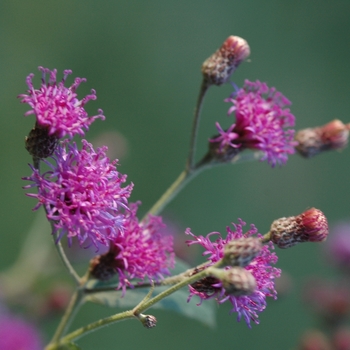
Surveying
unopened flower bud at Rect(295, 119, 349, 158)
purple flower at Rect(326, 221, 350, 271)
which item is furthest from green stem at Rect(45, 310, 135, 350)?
purple flower at Rect(326, 221, 350, 271)

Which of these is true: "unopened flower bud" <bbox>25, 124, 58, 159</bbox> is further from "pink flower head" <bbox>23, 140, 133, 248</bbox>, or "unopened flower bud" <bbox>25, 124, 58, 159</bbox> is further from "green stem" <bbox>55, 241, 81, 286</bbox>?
"green stem" <bbox>55, 241, 81, 286</bbox>

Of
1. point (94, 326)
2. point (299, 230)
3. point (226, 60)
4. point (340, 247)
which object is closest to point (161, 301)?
point (94, 326)

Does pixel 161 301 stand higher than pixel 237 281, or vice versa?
pixel 237 281

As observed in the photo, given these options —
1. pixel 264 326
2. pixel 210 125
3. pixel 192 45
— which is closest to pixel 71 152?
pixel 264 326

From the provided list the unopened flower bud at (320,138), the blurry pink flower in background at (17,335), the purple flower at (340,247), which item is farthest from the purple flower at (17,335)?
the purple flower at (340,247)

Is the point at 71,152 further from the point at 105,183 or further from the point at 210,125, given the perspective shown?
the point at 210,125

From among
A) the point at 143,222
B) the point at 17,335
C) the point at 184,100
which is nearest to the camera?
the point at 143,222

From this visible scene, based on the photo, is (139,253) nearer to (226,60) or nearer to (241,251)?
(241,251)
